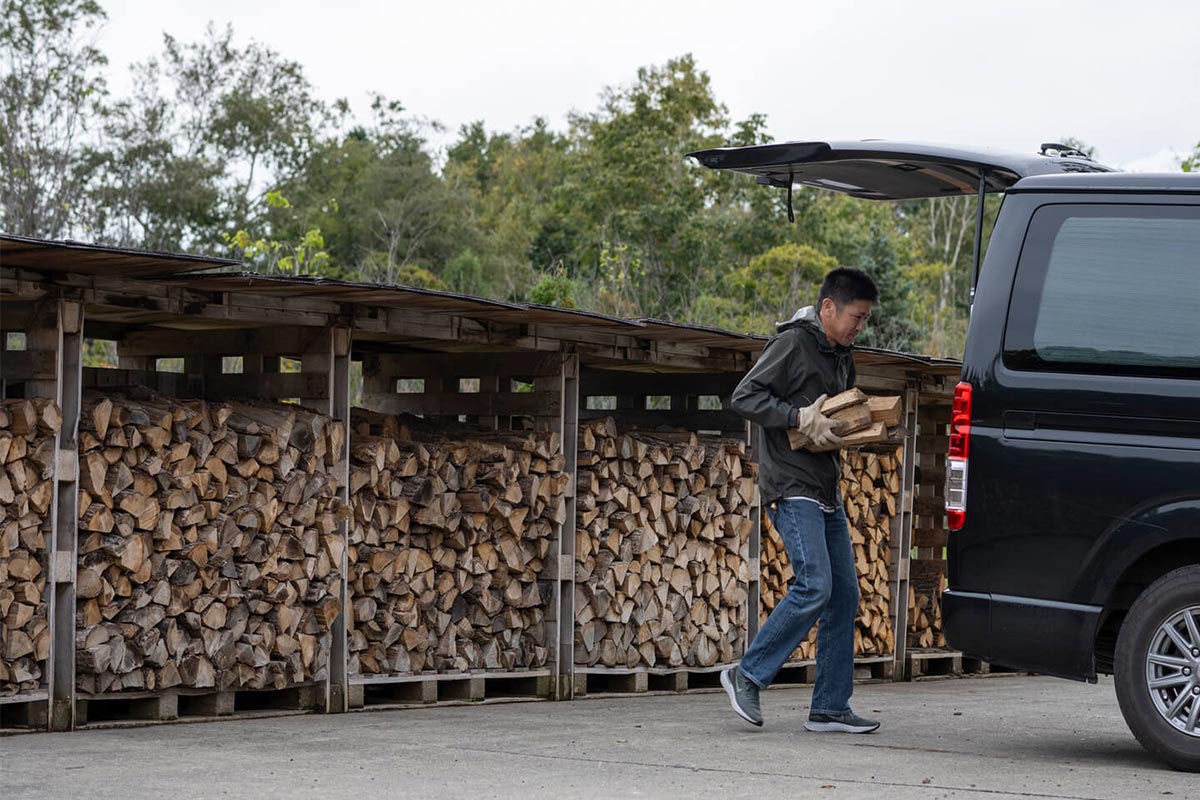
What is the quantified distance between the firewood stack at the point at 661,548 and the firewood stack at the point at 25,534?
346cm

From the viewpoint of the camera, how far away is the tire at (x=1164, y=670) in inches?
245

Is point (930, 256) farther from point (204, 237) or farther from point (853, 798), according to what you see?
point (853, 798)

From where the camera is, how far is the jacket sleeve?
7.28 meters

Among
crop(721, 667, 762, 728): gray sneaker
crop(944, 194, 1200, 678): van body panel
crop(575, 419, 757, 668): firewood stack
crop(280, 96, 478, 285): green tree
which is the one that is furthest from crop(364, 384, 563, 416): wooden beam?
crop(280, 96, 478, 285): green tree

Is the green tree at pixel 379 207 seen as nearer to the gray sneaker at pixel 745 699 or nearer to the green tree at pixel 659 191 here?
the green tree at pixel 659 191

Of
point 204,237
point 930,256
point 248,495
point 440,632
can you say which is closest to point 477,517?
point 440,632

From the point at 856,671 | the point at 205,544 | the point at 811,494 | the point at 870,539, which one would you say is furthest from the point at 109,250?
the point at 856,671

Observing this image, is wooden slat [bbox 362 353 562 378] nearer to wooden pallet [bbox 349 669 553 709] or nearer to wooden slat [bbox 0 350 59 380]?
wooden pallet [bbox 349 669 553 709]

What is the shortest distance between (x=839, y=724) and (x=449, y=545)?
2.78 metres

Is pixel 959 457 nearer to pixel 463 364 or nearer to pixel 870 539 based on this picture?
pixel 463 364

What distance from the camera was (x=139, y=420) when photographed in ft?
25.8

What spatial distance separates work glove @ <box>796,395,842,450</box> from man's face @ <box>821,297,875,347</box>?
45 cm

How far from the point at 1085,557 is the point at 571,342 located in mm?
3893

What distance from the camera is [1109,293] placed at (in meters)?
6.53
